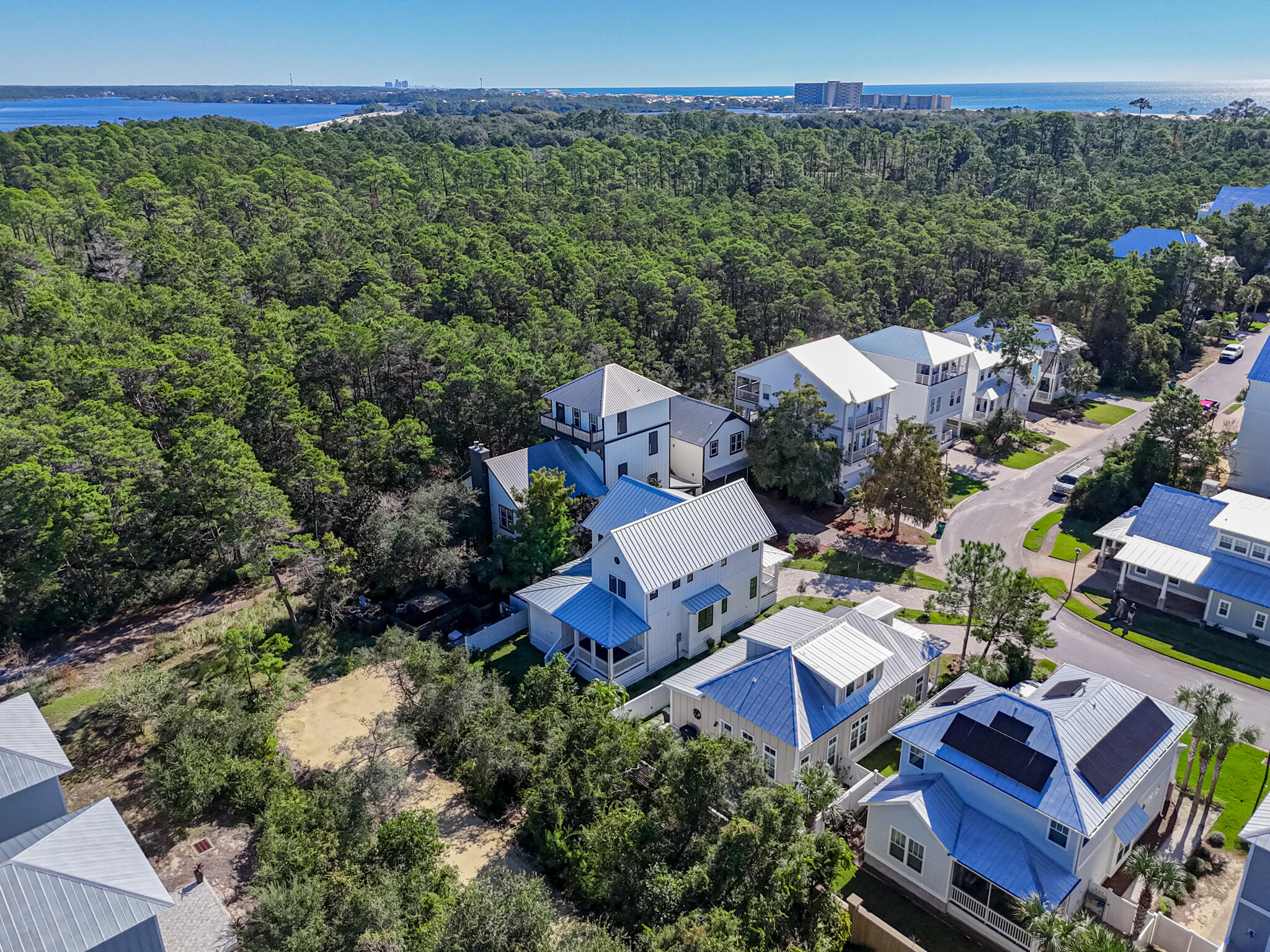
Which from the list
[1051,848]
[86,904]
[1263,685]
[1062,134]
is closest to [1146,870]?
[1051,848]

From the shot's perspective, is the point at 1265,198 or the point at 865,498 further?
the point at 1265,198

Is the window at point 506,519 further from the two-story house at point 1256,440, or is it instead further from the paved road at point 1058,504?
the two-story house at point 1256,440

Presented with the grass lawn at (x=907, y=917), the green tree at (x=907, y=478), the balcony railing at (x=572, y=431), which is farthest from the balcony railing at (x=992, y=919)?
the balcony railing at (x=572, y=431)

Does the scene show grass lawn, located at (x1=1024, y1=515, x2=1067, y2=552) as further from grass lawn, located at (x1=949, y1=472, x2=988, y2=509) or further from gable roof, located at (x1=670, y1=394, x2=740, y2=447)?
gable roof, located at (x1=670, y1=394, x2=740, y2=447)

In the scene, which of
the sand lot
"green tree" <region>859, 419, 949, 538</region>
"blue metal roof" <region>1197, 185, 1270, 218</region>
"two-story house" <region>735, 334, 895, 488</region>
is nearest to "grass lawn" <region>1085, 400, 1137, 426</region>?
"two-story house" <region>735, 334, 895, 488</region>

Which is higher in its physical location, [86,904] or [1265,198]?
[1265,198]

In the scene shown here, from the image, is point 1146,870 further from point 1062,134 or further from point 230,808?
point 1062,134

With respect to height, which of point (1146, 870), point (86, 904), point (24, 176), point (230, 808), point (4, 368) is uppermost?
point (24, 176)
